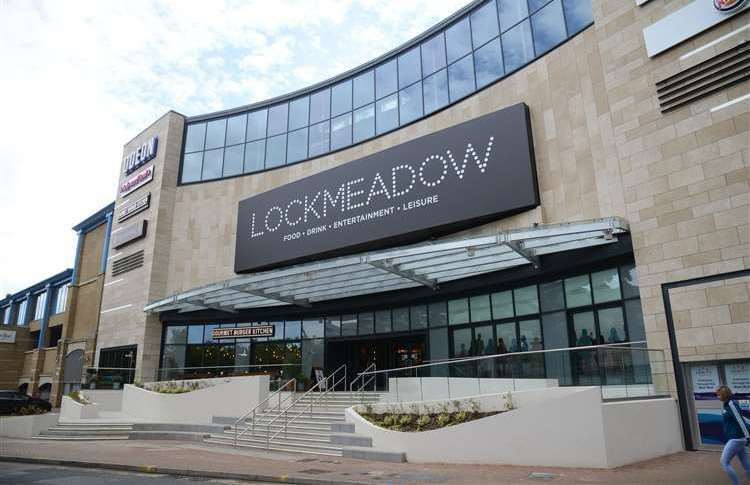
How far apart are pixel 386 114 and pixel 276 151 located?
7744 mm

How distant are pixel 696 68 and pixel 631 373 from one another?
822 centimetres

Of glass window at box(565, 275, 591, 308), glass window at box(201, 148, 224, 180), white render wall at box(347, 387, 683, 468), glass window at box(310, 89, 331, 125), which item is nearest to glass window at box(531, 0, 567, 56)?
glass window at box(565, 275, 591, 308)

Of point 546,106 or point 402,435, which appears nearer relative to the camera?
point 402,435

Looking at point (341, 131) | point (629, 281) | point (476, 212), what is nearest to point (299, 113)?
point (341, 131)

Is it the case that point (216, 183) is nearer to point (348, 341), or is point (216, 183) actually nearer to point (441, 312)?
point (348, 341)

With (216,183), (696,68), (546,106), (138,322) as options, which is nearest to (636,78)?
(696,68)

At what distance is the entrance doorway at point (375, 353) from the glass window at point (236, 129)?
14362 millimetres

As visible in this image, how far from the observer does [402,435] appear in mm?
13594

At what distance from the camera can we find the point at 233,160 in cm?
3266

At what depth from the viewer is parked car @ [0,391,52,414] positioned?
24.5 metres

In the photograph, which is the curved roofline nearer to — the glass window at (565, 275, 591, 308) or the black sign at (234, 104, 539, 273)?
the black sign at (234, 104, 539, 273)

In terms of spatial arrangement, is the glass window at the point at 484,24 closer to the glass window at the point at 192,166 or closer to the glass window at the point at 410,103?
the glass window at the point at 410,103

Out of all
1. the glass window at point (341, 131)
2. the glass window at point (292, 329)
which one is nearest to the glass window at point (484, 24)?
the glass window at point (341, 131)

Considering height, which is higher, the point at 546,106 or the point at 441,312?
the point at 546,106
